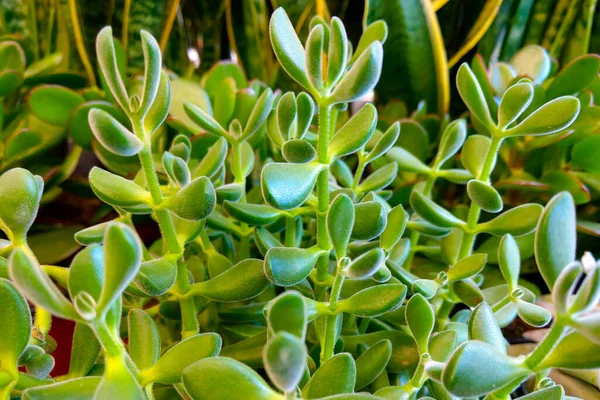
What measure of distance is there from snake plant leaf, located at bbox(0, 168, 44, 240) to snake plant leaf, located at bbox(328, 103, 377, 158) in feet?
0.58

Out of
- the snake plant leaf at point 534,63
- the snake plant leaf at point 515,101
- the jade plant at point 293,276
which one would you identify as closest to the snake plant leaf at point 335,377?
the jade plant at point 293,276

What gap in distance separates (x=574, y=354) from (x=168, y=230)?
233 mm

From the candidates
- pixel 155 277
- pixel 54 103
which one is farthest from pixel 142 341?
pixel 54 103

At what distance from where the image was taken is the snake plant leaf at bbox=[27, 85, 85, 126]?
24.0 inches

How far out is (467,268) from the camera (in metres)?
0.37

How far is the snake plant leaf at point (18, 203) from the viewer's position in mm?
286

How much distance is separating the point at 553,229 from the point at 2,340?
0.29 metres

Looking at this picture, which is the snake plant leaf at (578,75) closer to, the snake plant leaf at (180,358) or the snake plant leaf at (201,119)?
the snake plant leaf at (201,119)

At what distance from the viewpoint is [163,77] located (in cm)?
34

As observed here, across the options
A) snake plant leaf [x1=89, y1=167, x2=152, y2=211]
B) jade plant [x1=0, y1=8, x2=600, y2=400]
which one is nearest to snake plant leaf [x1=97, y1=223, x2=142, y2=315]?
jade plant [x1=0, y1=8, x2=600, y2=400]

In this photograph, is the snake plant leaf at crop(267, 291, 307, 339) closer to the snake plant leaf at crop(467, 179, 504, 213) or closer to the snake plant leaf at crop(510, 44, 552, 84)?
the snake plant leaf at crop(467, 179, 504, 213)

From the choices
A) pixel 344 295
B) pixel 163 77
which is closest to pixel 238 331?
pixel 344 295

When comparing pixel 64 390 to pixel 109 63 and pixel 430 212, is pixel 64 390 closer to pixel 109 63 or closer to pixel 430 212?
pixel 109 63

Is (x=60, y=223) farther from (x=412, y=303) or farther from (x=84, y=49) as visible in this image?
(x=412, y=303)
